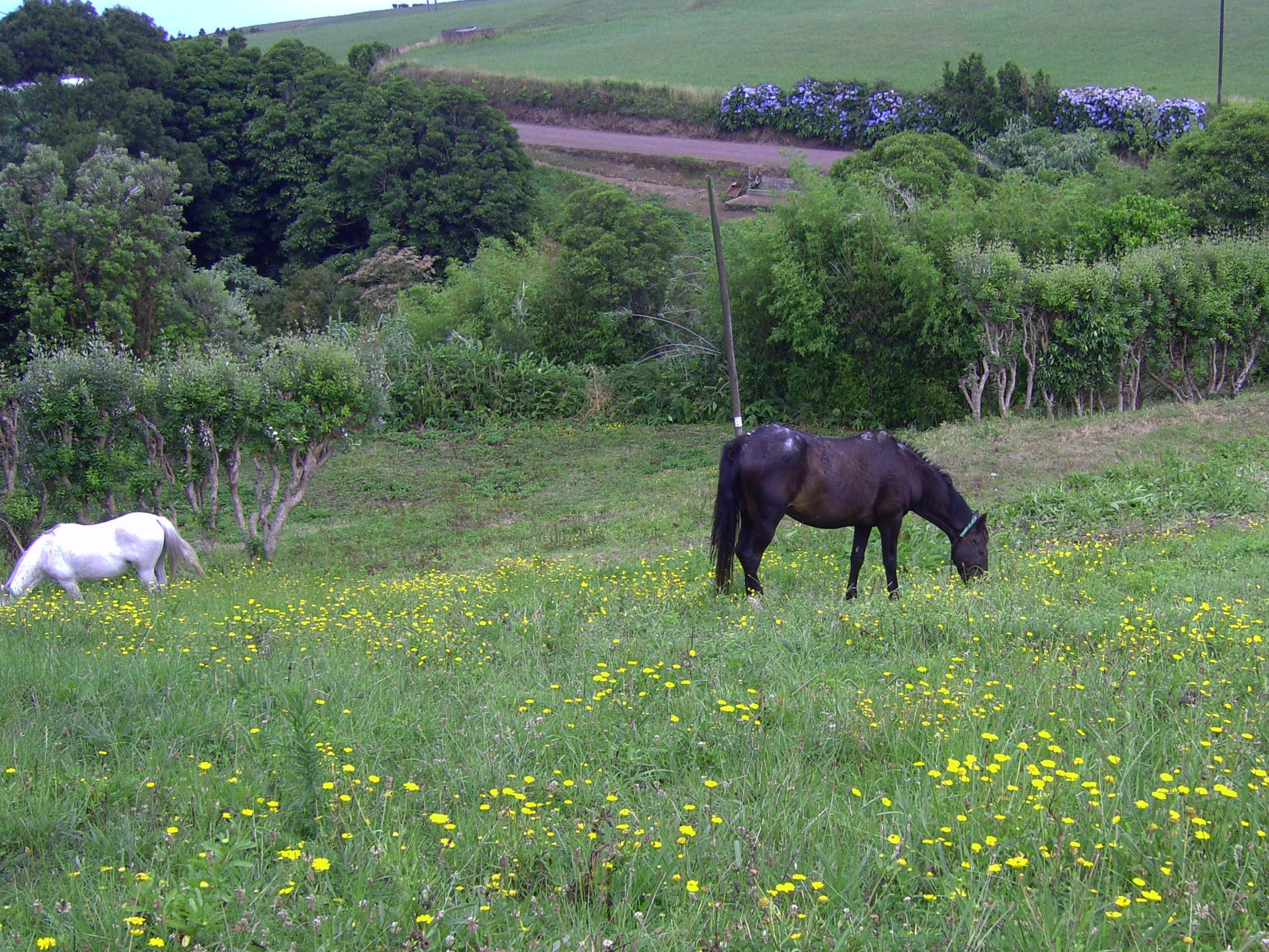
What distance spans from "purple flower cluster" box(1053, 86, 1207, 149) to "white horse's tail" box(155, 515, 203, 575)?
40193 mm

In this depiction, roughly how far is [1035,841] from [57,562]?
11.2 metres

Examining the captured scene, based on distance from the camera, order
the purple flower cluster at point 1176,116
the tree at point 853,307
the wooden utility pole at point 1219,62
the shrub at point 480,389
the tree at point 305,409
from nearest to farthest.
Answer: the tree at point 305,409
the tree at point 853,307
the shrub at point 480,389
the purple flower cluster at point 1176,116
the wooden utility pole at point 1219,62

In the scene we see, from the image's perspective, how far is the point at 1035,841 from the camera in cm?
336

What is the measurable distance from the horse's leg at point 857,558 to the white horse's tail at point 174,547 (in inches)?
314

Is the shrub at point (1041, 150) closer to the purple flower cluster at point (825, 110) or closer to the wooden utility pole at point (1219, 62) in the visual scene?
the wooden utility pole at point (1219, 62)

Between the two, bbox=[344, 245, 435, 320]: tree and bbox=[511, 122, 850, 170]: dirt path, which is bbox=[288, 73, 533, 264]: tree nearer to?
bbox=[344, 245, 435, 320]: tree

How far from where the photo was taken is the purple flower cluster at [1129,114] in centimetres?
4000

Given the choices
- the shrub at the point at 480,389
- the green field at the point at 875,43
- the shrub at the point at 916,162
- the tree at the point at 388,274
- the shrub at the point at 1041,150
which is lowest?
the shrub at the point at 480,389

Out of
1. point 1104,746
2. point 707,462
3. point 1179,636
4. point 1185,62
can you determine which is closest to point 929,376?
point 707,462

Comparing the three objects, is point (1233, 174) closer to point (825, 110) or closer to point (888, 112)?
point (888, 112)

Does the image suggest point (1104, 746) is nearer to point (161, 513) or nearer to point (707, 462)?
point (161, 513)

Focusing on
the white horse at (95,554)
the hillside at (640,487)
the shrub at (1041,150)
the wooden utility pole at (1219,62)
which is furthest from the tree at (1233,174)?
the white horse at (95,554)

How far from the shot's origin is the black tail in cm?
915

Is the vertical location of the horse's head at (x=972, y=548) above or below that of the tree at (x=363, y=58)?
below
